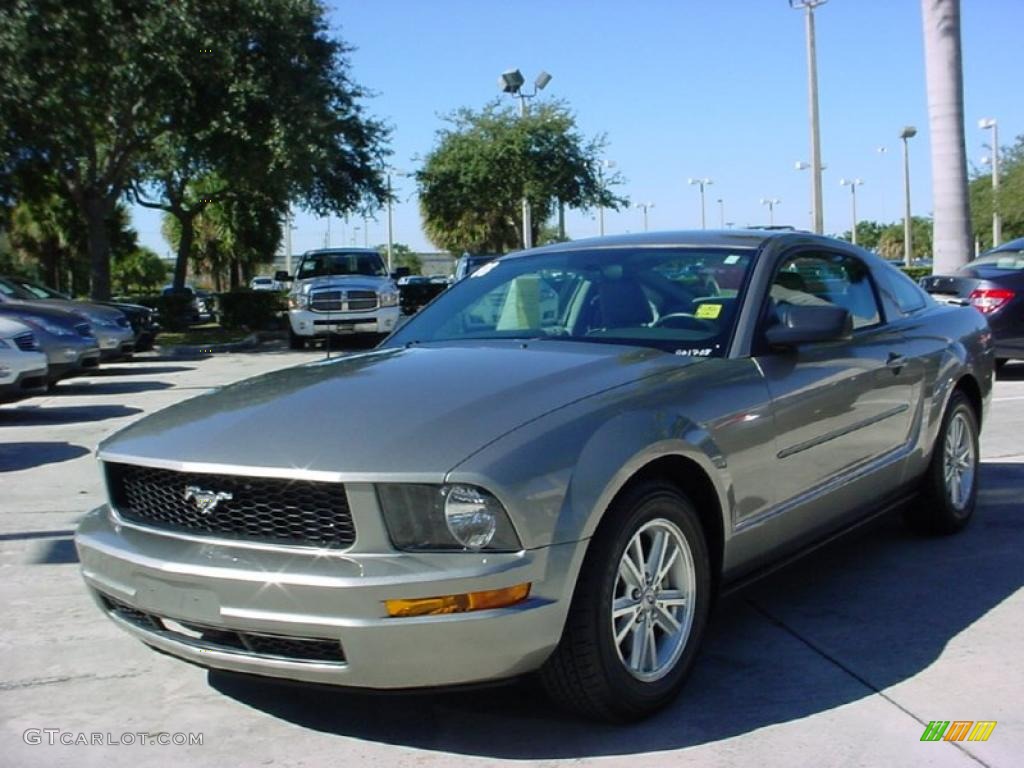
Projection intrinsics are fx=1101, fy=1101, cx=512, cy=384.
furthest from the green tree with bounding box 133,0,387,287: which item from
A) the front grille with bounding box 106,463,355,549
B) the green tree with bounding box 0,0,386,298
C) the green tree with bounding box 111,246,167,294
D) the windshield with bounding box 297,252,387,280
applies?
the green tree with bounding box 111,246,167,294

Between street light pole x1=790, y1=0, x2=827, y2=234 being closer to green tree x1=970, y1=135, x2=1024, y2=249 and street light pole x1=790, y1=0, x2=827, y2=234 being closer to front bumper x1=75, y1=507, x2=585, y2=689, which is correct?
green tree x1=970, y1=135, x2=1024, y2=249

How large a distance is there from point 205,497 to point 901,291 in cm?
392

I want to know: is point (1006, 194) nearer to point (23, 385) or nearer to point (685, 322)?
point (23, 385)

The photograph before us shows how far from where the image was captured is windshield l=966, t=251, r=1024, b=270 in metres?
12.3

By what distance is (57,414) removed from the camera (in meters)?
12.1

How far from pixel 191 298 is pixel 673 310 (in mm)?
25496

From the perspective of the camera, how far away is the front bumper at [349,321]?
20.0 meters

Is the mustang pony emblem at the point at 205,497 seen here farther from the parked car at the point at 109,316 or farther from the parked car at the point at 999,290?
the parked car at the point at 109,316

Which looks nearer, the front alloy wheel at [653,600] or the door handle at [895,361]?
the front alloy wheel at [653,600]

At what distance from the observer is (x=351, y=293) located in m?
20.2

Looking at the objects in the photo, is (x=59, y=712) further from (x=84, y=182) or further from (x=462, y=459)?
(x=84, y=182)

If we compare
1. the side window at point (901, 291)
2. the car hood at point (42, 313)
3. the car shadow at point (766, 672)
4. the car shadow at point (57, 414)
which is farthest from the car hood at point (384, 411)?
the car hood at point (42, 313)

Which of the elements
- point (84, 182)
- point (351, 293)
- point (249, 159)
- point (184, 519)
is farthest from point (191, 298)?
point (184, 519)

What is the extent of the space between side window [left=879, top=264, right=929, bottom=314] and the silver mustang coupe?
2.13ft
